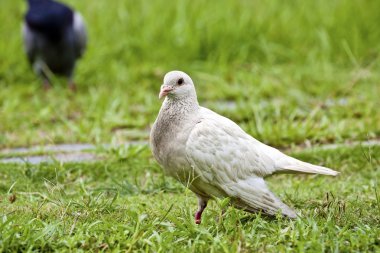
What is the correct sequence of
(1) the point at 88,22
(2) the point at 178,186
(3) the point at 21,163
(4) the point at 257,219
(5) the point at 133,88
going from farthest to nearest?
1. (1) the point at 88,22
2. (5) the point at 133,88
3. (3) the point at 21,163
4. (2) the point at 178,186
5. (4) the point at 257,219

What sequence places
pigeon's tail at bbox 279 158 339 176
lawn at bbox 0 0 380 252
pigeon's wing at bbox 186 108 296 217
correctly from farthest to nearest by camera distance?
pigeon's tail at bbox 279 158 339 176, pigeon's wing at bbox 186 108 296 217, lawn at bbox 0 0 380 252

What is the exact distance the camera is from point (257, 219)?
351cm

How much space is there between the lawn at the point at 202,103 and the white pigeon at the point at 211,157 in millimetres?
111

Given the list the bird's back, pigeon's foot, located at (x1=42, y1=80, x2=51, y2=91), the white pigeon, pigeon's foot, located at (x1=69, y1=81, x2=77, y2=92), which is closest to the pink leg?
the white pigeon

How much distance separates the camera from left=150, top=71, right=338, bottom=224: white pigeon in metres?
3.67

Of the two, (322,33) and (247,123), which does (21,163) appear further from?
(322,33)

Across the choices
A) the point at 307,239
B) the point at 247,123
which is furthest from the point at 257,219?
the point at 247,123

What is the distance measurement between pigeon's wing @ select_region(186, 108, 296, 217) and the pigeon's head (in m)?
0.16

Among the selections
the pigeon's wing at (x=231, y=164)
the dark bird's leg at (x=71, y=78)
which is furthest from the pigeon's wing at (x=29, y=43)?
the pigeon's wing at (x=231, y=164)

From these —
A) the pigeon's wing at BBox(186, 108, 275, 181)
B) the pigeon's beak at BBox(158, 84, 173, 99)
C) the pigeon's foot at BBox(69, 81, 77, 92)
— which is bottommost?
the pigeon's foot at BBox(69, 81, 77, 92)

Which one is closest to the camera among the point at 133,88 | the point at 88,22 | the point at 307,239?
the point at 307,239

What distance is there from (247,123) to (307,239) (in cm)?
284

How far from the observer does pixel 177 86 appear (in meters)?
3.88

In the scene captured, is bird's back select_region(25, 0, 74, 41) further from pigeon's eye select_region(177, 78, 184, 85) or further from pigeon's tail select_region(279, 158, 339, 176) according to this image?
pigeon's tail select_region(279, 158, 339, 176)
